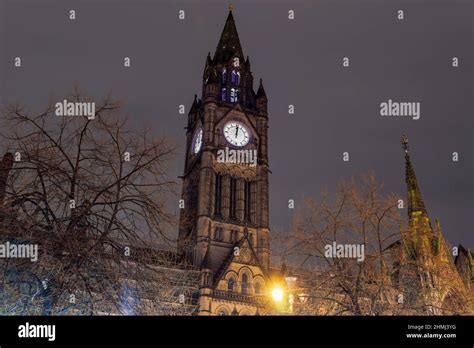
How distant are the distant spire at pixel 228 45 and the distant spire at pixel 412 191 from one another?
29.2 meters

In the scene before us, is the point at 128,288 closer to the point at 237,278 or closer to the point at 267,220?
the point at 237,278

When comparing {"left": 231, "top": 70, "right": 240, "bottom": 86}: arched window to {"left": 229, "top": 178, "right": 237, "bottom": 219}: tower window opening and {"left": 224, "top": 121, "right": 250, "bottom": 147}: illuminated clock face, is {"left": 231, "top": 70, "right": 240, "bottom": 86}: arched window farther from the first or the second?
{"left": 229, "top": 178, "right": 237, "bottom": 219}: tower window opening

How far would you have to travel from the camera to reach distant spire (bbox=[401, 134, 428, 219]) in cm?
4672

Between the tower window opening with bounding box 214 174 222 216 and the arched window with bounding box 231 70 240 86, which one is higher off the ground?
the arched window with bounding box 231 70 240 86

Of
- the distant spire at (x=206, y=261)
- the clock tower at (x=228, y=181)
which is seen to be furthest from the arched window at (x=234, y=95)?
the distant spire at (x=206, y=261)

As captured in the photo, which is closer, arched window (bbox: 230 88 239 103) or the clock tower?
the clock tower

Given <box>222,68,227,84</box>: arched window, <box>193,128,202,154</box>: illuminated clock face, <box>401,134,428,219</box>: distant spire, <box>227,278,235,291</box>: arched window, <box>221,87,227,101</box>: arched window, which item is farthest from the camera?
<box>222,68,227,84</box>: arched window

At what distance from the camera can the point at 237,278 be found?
51.0 meters

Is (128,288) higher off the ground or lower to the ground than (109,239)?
lower

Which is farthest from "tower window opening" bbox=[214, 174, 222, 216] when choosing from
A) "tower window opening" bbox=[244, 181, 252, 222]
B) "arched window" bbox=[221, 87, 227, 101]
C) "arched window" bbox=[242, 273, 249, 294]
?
"arched window" bbox=[221, 87, 227, 101]

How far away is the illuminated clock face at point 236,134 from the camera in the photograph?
6512 centimetres
